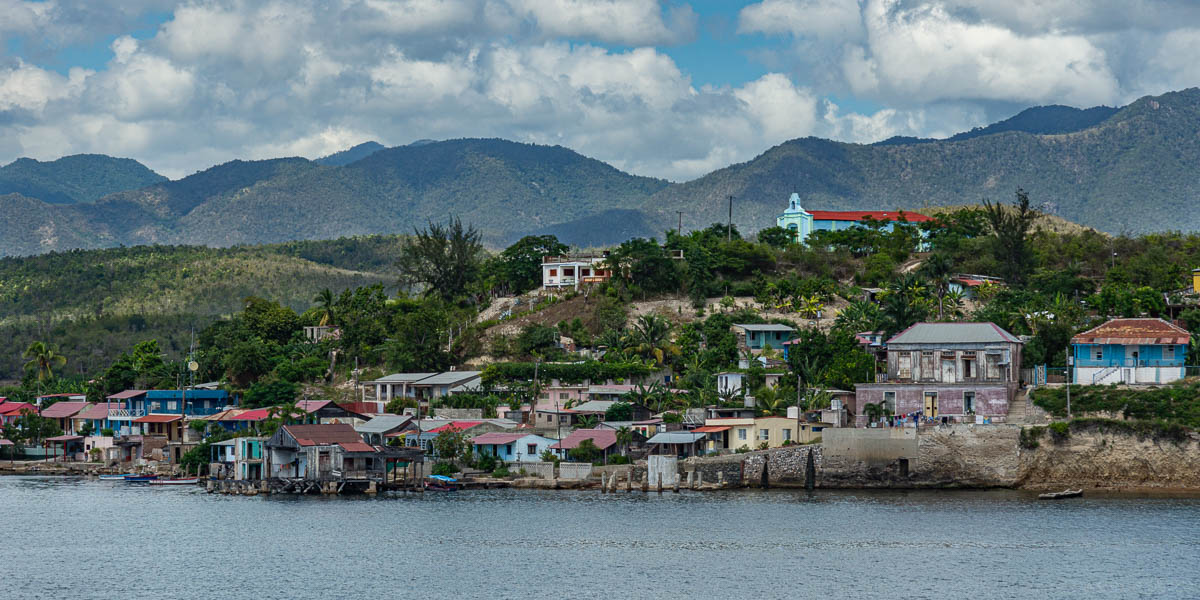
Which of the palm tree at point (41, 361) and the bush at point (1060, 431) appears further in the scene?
the palm tree at point (41, 361)

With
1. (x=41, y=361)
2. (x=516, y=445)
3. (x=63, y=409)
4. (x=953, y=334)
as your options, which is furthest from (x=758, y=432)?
(x=41, y=361)

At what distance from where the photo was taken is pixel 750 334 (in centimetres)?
8788

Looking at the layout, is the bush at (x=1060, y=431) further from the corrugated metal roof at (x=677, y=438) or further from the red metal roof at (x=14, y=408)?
the red metal roof at (x=14, y=408)

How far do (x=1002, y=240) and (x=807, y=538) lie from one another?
53.4 meters

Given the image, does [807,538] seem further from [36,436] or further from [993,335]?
[36,436]

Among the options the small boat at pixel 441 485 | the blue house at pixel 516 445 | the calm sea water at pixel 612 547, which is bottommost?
the calm sea water at pixel 612 547

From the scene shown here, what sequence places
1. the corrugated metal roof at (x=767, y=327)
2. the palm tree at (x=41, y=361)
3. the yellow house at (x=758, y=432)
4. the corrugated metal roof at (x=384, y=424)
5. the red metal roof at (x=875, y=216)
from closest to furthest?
the yellow house at (x=758, y=432) < the corrugated metal roof at (x=384, y=424) < the corrugated metal roof at (x=767, y=327) < the palm tree at (x=41, y=361) < the red metal roof at (x=875, y=216)

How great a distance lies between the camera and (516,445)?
7369 cm

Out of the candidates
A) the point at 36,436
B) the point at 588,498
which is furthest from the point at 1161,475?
the point at 36,436

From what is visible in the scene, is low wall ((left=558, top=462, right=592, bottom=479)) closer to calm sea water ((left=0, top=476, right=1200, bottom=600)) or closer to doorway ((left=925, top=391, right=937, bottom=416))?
calm sea water ((left=0, top=476, right=1200, bottom=600))

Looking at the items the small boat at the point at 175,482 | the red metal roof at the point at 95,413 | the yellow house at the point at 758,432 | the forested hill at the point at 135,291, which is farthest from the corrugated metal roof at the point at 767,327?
the forested hill at the point at 135,291

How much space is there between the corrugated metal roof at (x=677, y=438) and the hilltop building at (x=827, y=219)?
4878cm

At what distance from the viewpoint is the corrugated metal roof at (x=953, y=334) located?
70.7 m

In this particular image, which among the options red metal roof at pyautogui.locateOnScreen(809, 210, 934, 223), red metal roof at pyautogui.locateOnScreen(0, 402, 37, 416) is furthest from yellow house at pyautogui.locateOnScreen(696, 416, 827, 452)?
red metal roof at pyautogui.locateOnScreen(0, 402, 37, 416)
